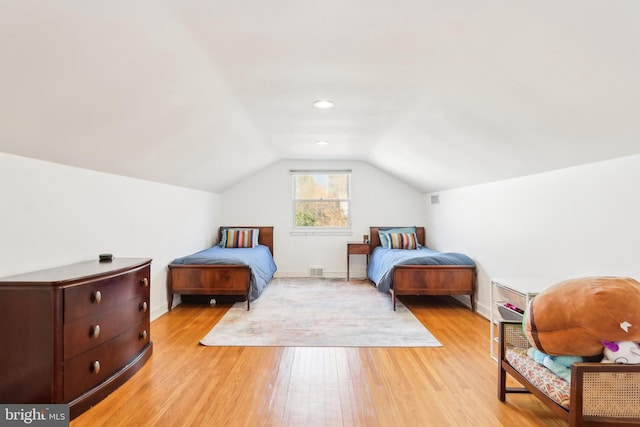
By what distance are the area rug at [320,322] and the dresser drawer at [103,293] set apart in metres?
0.84

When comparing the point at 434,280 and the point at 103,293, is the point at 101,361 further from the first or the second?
the point at 434,280

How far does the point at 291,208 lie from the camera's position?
251 inches

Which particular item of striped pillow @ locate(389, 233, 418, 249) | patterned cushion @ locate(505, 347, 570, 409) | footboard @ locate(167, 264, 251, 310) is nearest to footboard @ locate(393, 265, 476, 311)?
striped pillow @ locate(389, 233, 418, 249)

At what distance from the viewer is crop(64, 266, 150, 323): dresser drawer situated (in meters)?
2.01

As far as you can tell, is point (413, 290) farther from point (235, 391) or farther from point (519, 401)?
point (235, 391)

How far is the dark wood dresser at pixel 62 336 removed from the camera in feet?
6.21

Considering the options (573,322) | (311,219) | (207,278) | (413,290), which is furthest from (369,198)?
(573,322)

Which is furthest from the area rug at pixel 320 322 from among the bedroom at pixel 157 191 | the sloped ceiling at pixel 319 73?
the sloped ceiling at pixel 319 73

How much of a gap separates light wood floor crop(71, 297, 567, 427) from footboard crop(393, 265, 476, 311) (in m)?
0.97

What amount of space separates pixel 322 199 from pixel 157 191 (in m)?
3.11

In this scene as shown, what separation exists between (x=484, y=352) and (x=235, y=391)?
6.67 ft

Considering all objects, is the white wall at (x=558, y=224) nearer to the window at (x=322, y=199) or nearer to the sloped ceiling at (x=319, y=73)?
the sloped ceiling at (x=319, y=73)

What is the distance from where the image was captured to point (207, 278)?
424 cm

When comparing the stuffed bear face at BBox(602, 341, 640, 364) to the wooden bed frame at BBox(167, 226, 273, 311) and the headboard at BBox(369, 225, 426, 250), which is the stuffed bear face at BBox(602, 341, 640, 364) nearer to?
the wooden bed frame at BBox(167, 226, 273, 311)
